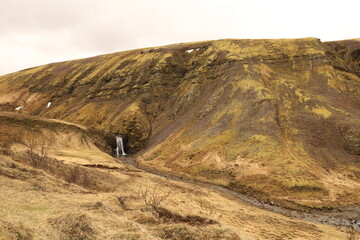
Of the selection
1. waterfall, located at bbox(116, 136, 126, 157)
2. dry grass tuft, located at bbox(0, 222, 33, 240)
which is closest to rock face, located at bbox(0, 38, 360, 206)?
waterfall, located at bbox(116, 136, 126, 157)

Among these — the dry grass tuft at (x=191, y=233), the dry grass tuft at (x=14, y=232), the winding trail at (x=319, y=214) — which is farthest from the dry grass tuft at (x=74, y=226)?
the winding trail at (x=319, y=214)

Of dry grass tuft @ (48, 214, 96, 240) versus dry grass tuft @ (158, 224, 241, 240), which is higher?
dry grass tuft @ (48, 214, 96, 240)

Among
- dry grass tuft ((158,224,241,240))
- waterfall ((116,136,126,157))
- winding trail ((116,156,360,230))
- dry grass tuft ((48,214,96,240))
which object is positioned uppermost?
dry grass tuft ((48,214,96,240))

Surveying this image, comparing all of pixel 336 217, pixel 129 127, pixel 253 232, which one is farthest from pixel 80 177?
pixel 129 127

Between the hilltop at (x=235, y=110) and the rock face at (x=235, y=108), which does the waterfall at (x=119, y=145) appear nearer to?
the hilltop at (x=235, y=110)

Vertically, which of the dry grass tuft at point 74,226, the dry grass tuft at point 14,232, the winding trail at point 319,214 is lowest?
the winding trail at point 319,214

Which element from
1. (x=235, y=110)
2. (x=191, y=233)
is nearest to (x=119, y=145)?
(x=235, y=110)

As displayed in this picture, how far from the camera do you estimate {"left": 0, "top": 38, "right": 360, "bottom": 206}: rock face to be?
40.2m

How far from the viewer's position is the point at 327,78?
64.6 metres

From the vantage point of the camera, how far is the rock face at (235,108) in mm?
40156

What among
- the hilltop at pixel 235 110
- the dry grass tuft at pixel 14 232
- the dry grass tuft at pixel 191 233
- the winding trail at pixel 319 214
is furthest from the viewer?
the hilltop at pixel 235 110

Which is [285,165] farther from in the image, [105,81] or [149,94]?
[105,81]

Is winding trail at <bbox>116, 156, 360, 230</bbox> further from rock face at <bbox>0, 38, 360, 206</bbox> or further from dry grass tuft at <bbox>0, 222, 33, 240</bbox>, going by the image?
dry grass tuft at <bbox>0, 222, 33, 240</bbox>

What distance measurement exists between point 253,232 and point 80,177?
18.3 meters
